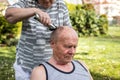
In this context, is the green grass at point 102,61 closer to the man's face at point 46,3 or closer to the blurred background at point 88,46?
the blurred background at point 88,46

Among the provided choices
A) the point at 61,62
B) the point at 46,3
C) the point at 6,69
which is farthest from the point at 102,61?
the point at 61,62

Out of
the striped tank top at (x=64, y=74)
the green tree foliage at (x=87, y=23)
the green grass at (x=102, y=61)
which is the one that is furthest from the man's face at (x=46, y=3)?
the green tree foliage at (x=87, y=23)

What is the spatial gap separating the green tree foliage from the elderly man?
52.5ft

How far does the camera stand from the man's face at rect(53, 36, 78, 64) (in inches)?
108

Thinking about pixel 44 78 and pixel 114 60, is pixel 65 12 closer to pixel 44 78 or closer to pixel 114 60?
pixel 44 78

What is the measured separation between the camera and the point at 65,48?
2754 millimetres

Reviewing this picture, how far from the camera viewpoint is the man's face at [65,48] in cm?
275

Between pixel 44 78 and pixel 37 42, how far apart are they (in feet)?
1.57

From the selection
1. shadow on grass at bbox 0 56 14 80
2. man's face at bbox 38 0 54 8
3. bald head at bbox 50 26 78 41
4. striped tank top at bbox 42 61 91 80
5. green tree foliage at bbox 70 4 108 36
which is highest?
man's face at bbox 38 0 54 8

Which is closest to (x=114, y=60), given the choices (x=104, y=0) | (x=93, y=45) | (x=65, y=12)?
(x=93, y=45)

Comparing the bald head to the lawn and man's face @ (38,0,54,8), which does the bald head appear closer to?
man's face @ (38,0,54,8)

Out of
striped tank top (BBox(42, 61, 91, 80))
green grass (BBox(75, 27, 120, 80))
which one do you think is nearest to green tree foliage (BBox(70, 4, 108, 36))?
green grass (BBox(75, 27, 120, 80))

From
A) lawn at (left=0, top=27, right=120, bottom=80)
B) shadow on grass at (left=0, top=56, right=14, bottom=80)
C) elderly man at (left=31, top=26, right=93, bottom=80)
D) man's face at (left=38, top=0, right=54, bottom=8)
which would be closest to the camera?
elderly man at (left=31, top=26, right=93, bottom=80)

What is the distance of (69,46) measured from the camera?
108 inches
